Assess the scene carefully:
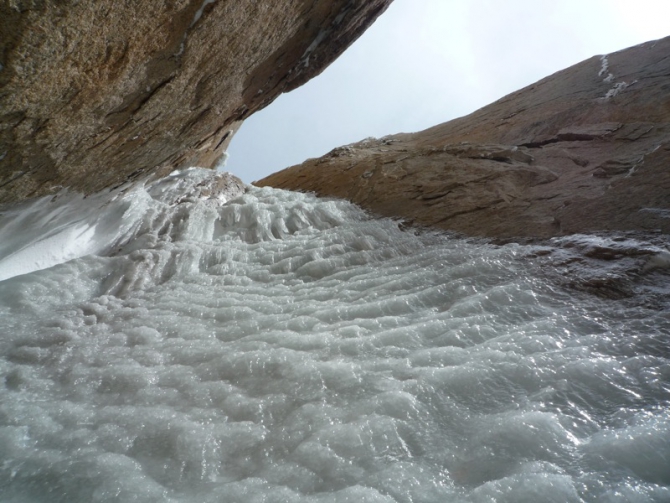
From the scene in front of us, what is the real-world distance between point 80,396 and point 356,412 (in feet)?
4.55

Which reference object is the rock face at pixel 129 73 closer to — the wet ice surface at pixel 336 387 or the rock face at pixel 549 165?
the wet ice surface at pixel 336 387

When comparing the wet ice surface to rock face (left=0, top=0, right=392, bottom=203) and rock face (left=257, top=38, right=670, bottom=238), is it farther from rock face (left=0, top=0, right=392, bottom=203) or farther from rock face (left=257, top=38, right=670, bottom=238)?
rock face (left=0, top=0, right=392, bottom=203)

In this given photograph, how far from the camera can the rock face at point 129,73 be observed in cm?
220

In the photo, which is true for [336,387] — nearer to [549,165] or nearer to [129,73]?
[129,73]

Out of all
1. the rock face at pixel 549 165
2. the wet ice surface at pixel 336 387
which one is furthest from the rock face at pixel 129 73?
the rock face at pixel 549 165

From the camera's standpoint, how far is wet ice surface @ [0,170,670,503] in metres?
1.53

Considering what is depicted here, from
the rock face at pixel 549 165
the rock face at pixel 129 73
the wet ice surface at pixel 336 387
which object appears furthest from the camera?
the rock face at pixel 549 165

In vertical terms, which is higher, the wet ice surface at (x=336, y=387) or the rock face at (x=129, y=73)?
the rock face at (x=129, y=73)

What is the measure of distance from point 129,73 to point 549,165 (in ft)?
14.1

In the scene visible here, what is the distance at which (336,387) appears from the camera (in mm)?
2062

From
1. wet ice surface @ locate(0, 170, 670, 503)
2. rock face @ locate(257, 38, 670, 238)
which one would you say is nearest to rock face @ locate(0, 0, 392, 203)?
wet ice surface @ locate(0, 170, 670, 503)

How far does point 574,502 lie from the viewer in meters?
1.36

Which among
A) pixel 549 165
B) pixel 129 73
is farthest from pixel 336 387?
pixel 549 165

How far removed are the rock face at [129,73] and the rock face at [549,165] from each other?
6.95ft
